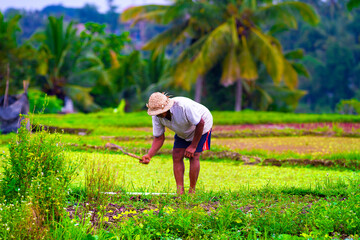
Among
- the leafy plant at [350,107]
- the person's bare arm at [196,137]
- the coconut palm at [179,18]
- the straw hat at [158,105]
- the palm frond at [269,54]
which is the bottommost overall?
the leafy plant at [350,107]

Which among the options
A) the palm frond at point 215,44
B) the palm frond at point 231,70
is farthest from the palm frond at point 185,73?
the palm frond at point 231,70

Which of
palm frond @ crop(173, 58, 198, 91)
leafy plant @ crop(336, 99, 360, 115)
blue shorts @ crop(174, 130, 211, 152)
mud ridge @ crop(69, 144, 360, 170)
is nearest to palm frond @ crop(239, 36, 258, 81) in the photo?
palm frond @ crop(173, 58, 198, 91)

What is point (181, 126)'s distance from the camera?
4594 mm

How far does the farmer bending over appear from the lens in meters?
4.35

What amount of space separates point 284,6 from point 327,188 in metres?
14.6

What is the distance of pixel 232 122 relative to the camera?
13.4 metres

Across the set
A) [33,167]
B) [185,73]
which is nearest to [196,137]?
[33,167]

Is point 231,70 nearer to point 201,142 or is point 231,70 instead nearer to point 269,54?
point 269,54

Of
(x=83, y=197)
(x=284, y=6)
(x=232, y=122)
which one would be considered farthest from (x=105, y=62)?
(x=83, y=197)

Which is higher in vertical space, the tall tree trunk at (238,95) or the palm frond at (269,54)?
the palm frond at (269,54)

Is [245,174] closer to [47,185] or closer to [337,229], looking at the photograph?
[337,229]

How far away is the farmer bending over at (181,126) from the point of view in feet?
14.3

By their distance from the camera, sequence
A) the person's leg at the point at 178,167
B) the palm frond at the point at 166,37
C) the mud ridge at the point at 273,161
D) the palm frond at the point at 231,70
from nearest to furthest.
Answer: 1. the person's leg at the point at 178,167
2. the mud ridge at the point at 273,161
3. the palm frond at the point at 231,70
4. the palm frond at the point at 166,37

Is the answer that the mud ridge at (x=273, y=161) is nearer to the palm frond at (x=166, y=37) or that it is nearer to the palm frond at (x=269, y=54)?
the palm frond at (x=269, y=54)
